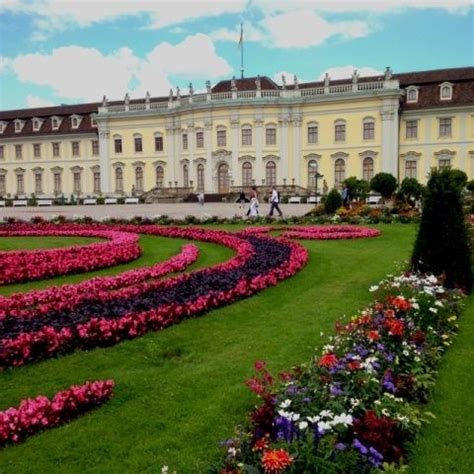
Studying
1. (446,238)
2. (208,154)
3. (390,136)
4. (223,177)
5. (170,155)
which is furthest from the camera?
(170,155)

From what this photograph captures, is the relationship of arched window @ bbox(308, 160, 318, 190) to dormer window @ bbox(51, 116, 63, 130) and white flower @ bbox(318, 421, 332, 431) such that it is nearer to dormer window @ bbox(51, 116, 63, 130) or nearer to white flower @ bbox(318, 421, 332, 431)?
dormer window @ bbox(51, 116, 63, 130)

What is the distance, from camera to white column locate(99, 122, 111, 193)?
51.6 meters

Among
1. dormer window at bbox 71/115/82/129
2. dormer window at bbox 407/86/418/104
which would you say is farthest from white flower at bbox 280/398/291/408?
dormer window at bbox 71/115/82/129

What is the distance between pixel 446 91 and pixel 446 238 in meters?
38.0

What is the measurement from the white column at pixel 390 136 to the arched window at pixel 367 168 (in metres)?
0.99

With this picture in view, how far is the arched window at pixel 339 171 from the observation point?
44.7 m

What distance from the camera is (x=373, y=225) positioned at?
59.2 ft

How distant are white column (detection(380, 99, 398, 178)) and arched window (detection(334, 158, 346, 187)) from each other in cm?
312

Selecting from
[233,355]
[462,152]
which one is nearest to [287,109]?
[462,152]

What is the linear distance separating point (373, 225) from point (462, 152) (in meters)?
27.8

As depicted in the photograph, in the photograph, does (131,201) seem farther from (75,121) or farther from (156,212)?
(156,212)

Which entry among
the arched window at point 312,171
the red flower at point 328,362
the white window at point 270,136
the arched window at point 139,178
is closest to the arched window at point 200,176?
the white window at point 270,136

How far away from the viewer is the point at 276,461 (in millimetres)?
2984

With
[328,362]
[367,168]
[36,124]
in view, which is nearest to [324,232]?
[328,362]
